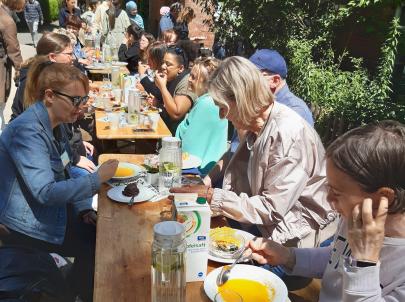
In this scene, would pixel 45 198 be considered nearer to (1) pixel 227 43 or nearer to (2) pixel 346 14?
(2) pixel 346 14

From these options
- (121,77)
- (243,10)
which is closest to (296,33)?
(243,10)

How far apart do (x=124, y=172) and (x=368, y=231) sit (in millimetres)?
1681

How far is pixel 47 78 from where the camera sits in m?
2.31

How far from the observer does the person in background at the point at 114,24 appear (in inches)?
337

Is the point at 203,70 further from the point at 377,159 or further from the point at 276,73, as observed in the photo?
the point at 377,159

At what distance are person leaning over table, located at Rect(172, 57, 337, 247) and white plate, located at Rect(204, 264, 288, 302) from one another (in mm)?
374

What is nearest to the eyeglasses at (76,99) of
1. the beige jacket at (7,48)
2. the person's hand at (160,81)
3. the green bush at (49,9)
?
the person's hand at (160,81)

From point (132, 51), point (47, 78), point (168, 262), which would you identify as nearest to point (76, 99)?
point (47, 78)

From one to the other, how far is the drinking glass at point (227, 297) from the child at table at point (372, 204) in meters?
0.35

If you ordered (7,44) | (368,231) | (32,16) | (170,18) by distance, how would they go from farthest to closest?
(32,16) → (170,18) → (7,44) → (368,231)

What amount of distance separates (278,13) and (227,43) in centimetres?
150

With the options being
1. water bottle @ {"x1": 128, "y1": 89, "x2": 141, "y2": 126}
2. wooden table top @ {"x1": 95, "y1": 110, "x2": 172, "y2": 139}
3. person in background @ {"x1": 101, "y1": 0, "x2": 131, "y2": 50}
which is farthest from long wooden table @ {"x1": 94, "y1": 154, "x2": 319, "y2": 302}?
person in background @ {"x1": 101, "y1": 0, "x2": 131, "y2": 50}

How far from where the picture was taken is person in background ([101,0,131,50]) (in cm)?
856

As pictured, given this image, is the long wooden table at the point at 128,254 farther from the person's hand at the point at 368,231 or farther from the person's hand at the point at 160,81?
the person's hand at the point at 160,81
